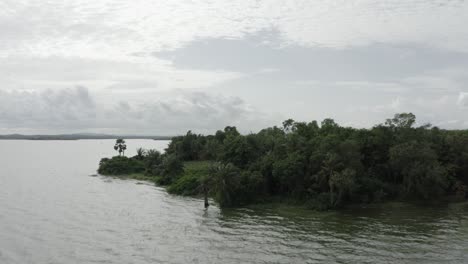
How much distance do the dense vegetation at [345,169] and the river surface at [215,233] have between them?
460 centimetres

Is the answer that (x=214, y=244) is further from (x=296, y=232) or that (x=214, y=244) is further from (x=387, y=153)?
(x=387, y=153)

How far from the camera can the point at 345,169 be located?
248 feet

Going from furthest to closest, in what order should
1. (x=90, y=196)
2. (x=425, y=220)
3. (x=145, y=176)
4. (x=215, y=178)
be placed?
(x=145, y=176) → (x=90, y=196) → (x=215, y=178) → (x=425, y=220)

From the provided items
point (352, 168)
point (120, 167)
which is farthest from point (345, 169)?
point (120, 167)

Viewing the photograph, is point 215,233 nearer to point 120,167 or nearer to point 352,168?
point 352,168

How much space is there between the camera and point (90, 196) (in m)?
95.4

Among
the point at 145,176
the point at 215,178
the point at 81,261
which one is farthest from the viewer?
the point at 145,176

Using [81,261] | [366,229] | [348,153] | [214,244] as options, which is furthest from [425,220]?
[81,261]

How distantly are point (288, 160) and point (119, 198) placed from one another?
4134 centimetres

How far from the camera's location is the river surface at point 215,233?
4928 cm

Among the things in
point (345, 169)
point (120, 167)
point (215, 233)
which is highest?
point (345, 169)

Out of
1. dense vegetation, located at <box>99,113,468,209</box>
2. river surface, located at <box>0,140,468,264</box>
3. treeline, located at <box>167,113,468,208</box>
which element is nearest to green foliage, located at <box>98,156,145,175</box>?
dense vegetation, located at <box>99,113,468,209</box>

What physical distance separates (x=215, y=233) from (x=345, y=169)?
98.3 feet

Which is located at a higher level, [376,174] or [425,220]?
A: [376,174]
